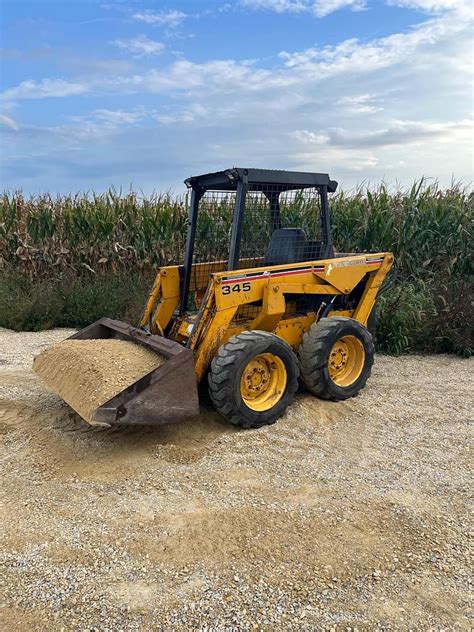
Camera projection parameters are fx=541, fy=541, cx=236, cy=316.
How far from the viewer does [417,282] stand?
870 centimetres

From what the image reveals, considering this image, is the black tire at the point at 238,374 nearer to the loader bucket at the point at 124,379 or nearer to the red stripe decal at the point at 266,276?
the loader bucket at the point at 124,379

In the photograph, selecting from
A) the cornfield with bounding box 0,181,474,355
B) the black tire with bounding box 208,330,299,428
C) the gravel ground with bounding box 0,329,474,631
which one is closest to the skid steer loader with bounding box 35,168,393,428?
the black tire with bounding box 208,330,299,428

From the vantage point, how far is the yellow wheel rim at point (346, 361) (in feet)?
17.4

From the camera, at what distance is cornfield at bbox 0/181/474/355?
834 centimetres

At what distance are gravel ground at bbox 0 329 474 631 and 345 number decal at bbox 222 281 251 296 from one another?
1123 millimetres

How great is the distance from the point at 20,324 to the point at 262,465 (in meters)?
5.56

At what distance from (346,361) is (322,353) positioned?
611 millimetres

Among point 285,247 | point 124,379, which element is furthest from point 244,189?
point 124,379

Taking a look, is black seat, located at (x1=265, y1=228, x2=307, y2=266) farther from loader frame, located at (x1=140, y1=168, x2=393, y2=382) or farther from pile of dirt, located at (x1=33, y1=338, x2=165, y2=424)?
pile of dirt, located at (x1=33, y1=338, x2=165, y2=424)

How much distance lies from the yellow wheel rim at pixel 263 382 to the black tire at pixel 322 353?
38 cm

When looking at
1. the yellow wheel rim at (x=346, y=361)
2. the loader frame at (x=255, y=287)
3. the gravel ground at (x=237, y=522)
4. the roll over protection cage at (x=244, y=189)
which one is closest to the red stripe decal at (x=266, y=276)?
the loader frame at (x=255, y=287)

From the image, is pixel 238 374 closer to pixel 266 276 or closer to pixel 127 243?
pixel 266 276

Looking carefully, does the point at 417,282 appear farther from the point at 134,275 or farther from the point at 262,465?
the point at 262,465

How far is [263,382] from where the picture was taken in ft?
15.3
